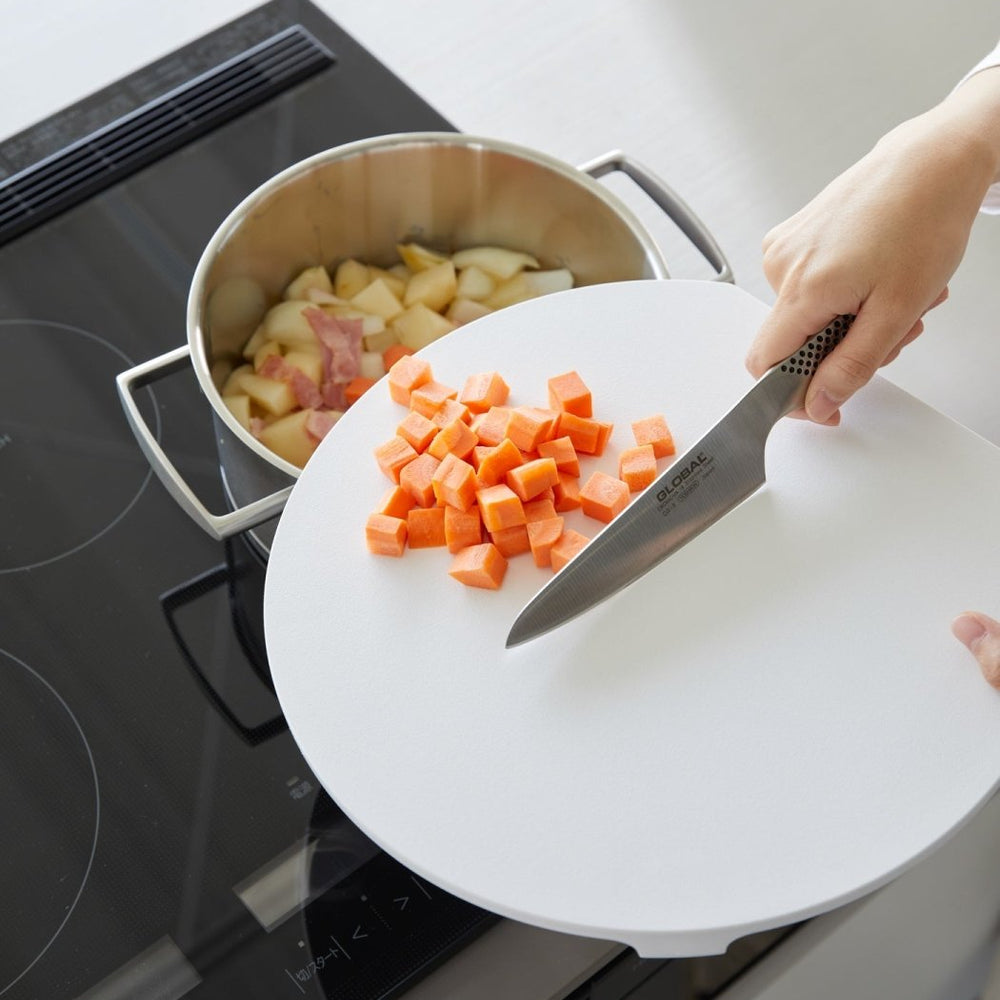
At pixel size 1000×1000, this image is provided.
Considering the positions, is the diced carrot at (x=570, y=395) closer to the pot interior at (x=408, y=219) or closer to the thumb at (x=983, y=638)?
the pot interior at (x=408, y=219)

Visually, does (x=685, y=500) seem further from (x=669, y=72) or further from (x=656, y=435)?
(x=669, y=72)

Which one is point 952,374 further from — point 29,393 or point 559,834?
point 29,393

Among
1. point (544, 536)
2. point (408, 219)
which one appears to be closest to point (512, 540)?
point (544, 536)

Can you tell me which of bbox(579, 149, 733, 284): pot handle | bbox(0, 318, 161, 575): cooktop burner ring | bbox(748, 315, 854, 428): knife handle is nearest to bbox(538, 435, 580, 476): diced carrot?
bbox(748, 315, 854, 428): knife handle

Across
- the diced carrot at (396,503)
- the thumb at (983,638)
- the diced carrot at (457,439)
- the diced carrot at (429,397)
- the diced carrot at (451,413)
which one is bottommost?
the thumb at (983,638)

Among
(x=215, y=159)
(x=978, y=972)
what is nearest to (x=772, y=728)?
(x=978, y=972)

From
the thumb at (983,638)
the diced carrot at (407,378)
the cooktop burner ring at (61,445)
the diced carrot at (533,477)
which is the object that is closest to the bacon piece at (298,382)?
the cooktop burner ring at (61,445)

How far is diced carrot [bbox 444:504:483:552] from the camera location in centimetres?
79

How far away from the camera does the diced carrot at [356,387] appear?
1.05 m

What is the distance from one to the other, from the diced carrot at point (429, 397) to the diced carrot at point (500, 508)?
0.27ft

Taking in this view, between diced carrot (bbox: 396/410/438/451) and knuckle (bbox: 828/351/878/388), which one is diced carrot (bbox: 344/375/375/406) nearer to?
diced carrot (bbox: 396/410/438/451)

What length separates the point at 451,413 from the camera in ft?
2.73

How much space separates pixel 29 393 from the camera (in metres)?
1.08

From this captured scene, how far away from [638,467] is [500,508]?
0.33 feet
